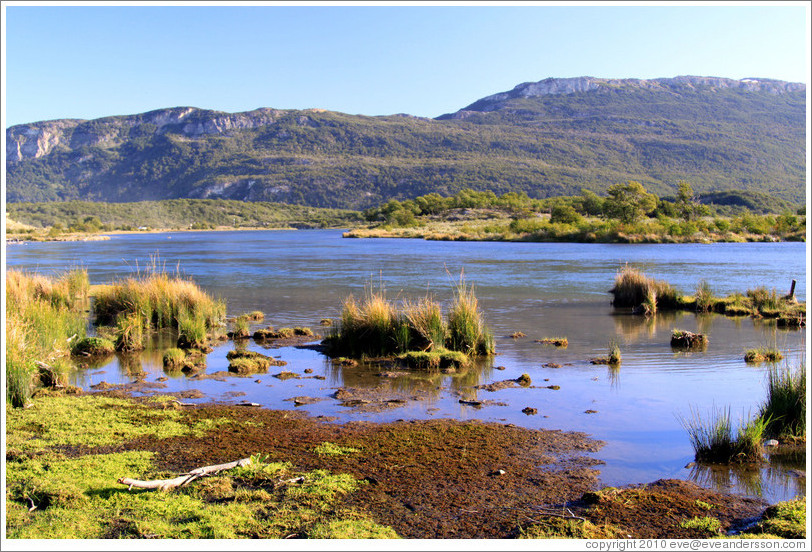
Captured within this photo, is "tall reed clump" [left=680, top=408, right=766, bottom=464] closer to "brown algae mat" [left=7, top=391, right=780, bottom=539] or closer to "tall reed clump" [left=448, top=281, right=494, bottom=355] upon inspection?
"brown algae mat" [left=7, top=391, right=780, bottom=539]

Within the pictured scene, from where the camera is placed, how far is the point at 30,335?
9.62m

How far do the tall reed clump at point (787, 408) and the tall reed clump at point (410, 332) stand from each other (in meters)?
5.14

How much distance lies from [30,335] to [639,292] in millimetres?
15683

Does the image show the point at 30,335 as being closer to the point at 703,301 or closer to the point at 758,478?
the point at 758,478

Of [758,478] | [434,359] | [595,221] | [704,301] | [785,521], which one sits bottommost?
[758,478]

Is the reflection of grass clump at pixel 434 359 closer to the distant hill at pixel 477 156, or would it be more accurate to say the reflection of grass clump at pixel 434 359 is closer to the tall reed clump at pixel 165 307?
the tall reed clump at pixel 165 307

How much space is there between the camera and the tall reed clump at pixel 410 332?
38.3 feet

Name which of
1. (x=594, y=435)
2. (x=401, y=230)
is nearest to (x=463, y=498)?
(x=594, y=435)

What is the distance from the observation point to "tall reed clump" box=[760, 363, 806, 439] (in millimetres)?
7094

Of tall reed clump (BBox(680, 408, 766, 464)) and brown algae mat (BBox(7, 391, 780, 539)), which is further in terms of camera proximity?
tall reed clump (BBox(680, 408, 766, 464))

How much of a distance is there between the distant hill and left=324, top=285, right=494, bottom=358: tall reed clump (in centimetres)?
11983

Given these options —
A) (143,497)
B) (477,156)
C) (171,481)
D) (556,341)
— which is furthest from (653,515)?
(477,156)

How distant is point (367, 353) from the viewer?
466 inches

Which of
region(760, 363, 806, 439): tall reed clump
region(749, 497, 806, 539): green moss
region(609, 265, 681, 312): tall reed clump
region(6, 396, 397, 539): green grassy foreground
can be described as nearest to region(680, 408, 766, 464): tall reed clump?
region(760, 363, 806, 439): tall reed clump
